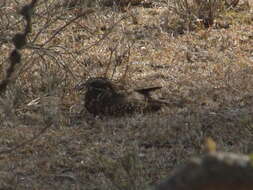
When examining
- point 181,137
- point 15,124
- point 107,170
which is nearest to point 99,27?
point 15,124

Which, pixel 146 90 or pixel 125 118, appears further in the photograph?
pixel 146 90

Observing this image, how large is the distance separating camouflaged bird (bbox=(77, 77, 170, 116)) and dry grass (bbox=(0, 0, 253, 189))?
82mm

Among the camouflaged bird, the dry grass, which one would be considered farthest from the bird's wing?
the dry grass

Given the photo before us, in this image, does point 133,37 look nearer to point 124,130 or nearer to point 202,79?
point 202,79

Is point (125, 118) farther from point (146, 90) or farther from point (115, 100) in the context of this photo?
point (146, 90)

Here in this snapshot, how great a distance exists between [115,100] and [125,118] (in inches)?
7.8

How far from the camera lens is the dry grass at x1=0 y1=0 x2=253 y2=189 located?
418cm

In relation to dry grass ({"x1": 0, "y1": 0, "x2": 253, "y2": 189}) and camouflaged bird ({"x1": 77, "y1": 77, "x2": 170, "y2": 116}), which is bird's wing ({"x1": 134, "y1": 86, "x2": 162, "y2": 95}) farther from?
dry grass ({"x1": 0, "y1": 0, "x2": 253, "y2": 189})

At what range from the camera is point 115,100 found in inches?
205

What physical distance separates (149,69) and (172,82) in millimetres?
540

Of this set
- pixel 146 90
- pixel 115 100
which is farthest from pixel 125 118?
pixel 146 90

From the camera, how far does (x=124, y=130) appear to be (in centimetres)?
481

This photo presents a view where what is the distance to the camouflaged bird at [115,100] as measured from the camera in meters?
5.14

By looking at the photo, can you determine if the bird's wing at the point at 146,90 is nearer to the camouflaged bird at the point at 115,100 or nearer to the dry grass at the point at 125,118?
the camouflaged bird at the point at 115,100
